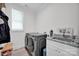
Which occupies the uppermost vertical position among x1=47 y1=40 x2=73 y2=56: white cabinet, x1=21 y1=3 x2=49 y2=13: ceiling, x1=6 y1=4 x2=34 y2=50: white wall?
x1=21 y1=3 x2=49 y2=13: ceiling

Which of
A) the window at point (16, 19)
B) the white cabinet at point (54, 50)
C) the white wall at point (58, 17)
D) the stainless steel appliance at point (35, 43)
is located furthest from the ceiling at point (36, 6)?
the white cabinet at point (54, 50)

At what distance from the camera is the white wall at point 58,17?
1.55m

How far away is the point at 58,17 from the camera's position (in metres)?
1.61


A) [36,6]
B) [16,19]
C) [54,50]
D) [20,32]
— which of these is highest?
[36,6]

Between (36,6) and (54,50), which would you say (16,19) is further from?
(54,50)

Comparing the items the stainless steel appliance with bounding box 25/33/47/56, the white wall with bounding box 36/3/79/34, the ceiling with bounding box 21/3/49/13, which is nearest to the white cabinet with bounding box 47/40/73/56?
the stainless steel appliance with bounding box 25/33/47/56

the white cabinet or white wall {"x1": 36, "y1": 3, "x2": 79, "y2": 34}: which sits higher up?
white wall {"x1": 36, "y1": 3, "x2": 79, "y2": 34}

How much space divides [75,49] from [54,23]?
44 cm

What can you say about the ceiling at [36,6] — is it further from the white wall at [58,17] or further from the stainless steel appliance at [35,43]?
the stainless steel appliance at [35,43]

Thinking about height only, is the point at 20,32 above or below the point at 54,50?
above

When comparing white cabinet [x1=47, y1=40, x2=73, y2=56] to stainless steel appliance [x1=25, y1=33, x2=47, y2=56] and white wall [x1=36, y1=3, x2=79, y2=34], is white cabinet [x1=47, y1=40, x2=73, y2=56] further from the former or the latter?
white wall [x1=36, y1=3, x2=79, y2=34]

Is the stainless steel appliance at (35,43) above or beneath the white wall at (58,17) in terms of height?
beneath

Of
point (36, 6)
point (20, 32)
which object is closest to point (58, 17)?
point (36, 6)

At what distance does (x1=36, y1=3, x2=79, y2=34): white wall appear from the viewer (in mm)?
1553
